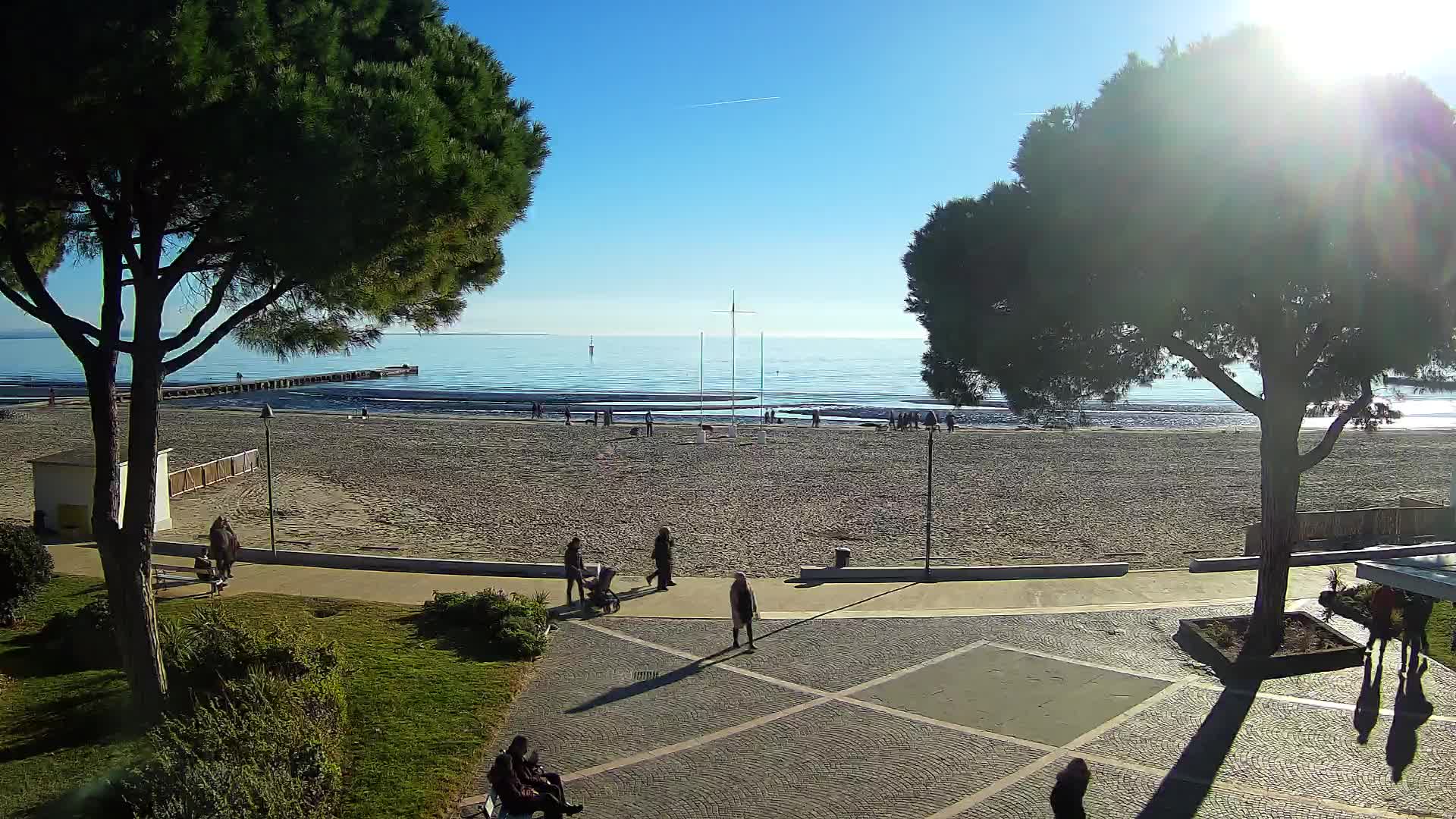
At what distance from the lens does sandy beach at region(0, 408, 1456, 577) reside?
67.3 ft

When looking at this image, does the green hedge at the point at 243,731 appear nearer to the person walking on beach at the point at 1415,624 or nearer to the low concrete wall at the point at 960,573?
the low concrete wall at the point at 960,573

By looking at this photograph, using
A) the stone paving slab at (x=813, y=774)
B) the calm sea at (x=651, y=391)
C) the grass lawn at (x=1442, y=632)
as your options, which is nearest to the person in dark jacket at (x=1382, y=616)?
the grass lawn at (x=1442, y=632)

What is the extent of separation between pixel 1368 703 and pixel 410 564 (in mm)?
14591

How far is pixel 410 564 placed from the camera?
53.2ft

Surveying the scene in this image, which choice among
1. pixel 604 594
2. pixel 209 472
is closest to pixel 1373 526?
pixel 604 594

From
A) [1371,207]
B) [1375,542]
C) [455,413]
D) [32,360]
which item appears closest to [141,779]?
[1371,207]

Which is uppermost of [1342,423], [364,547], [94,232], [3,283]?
[94,232]

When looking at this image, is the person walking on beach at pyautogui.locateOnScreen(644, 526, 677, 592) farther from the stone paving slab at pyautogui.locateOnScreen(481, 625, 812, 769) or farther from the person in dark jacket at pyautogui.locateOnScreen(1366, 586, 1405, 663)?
the person in dark jacket at pyautogui.locateOnScreen(1366, 586, 1405, 663)

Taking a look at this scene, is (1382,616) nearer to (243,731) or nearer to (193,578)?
(243,731)

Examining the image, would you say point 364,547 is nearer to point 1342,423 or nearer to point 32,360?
point 1342,423

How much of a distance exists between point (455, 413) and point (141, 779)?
58743 millimetres

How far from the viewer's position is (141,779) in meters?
6.43

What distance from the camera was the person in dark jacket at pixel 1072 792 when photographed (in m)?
6.22

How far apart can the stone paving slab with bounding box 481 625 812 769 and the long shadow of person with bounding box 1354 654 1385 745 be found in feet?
18.9
